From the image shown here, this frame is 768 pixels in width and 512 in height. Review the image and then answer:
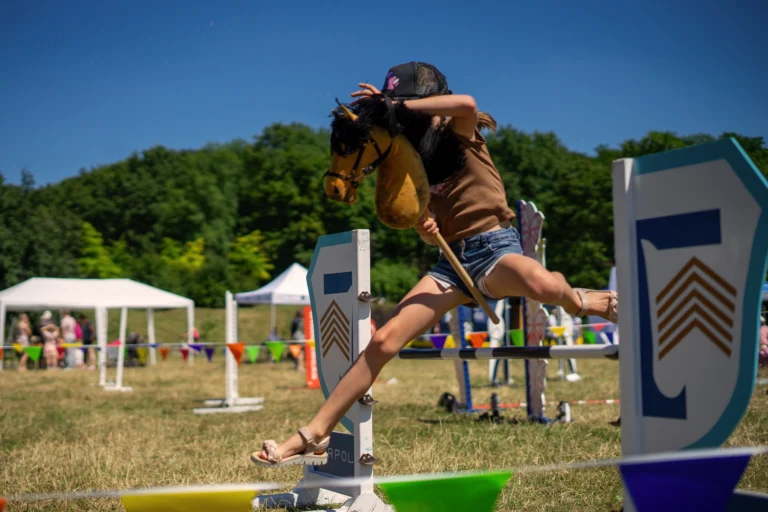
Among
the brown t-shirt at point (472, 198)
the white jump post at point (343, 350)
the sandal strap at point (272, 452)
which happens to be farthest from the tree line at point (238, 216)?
the sandal strap at point (272, 452)

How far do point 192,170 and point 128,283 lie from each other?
39347mm

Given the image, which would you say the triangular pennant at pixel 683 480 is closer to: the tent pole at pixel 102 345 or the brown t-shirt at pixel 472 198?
the brown t-shirt at pixel 472 198

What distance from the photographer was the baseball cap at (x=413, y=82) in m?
3.18

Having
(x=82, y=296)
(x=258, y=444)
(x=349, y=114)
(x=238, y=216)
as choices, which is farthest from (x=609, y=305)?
(x=238, y=216)

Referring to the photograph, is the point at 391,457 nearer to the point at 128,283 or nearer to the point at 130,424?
the point at 130,424

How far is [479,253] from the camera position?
3.21 meters

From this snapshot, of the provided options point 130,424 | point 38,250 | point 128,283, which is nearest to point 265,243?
point 38,250

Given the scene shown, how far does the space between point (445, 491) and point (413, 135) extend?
1492mm

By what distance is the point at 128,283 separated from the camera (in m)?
20.5

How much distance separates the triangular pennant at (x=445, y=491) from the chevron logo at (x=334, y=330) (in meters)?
1.50

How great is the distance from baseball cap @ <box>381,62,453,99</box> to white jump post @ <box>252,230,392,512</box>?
73 centimetres

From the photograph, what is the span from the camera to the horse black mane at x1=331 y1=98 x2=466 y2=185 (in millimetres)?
3043

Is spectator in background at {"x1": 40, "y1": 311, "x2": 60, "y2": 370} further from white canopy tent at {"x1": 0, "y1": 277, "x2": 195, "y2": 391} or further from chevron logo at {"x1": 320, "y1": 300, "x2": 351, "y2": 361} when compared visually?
chevron logo at {"x1": 320, "y1": 300, "x2": 351, "y2": 361}

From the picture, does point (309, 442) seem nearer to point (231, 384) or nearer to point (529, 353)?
point (529, 353)
